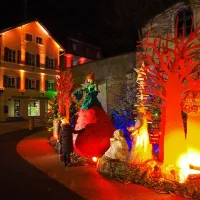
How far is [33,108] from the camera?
34.8 m

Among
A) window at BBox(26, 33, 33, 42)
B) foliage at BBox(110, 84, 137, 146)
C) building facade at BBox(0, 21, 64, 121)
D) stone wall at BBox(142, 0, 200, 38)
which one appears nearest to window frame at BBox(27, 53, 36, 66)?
building facade at BBox(0, 21, 64, 121)

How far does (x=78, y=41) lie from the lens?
39438 millimetres

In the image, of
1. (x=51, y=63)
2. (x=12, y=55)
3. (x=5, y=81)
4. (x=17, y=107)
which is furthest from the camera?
(x=51, y=63)

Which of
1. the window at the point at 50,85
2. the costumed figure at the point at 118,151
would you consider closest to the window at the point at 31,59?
the window at the point at 50,85

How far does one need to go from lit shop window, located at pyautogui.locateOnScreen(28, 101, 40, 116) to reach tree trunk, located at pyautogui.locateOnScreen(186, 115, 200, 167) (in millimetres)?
29485

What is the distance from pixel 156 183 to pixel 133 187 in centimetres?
54

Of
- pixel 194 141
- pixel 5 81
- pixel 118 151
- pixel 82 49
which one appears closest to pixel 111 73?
pixel 118 151

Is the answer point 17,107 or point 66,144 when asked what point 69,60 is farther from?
point 66,144

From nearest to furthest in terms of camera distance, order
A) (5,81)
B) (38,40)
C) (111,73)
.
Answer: (111,73)
(5,81)
(38,40)

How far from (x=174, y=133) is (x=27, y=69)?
29564 millimetres

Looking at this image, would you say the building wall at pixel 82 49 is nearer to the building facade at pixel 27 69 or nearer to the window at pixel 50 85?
the building facade at pixel 27 69

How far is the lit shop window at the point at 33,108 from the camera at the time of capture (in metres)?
34.2

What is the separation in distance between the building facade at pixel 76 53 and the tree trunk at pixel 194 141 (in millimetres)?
32727

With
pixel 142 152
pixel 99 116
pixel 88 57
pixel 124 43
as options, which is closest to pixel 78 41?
pixel 88 57
